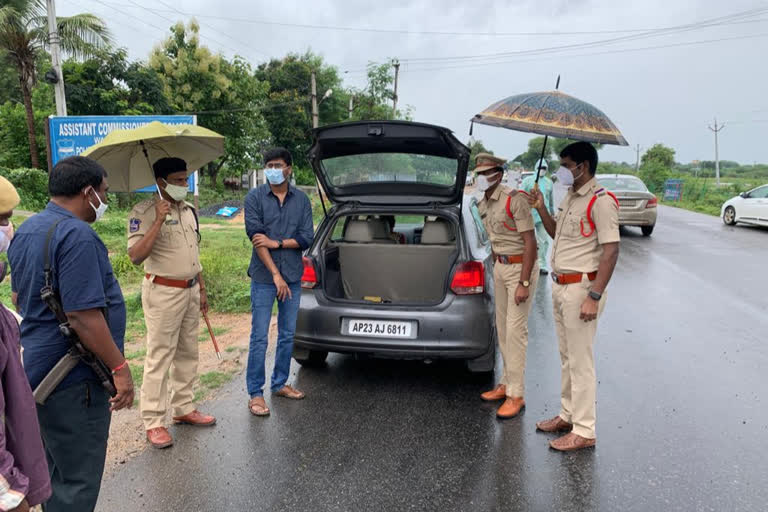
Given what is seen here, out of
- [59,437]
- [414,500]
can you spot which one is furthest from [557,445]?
[59,437]

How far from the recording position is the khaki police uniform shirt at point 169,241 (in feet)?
10.4

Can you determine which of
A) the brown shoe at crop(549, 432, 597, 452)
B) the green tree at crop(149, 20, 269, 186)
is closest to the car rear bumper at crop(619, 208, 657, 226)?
the brown shoe at crop(549, 432, 597, 452)

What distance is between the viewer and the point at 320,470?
2.99 m

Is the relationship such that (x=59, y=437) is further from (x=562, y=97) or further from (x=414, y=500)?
(x=562, y=97)

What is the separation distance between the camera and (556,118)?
3.29 meters

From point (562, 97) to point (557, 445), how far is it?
2259 millimetres

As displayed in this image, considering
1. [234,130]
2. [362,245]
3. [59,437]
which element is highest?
[234,130]

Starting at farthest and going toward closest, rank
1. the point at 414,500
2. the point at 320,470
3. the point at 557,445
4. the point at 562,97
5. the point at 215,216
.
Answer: the point at 215,216, the point at 562,97, the point at 557,445, the point at 320,470, the point at 414,500

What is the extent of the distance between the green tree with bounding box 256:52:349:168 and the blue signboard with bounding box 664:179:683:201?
2159cm

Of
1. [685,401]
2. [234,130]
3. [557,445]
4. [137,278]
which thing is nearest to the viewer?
[557,445]

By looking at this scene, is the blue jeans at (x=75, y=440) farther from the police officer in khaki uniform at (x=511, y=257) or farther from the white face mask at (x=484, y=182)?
the white face mask at (x=484, y=182)

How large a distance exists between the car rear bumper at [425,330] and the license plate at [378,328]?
0.03 m

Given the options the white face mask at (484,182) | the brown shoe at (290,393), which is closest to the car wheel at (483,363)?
the white face mask at (484,182)

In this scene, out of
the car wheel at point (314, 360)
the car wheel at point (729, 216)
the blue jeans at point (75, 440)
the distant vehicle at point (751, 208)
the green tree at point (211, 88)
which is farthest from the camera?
the green tree at point (211, 88)
